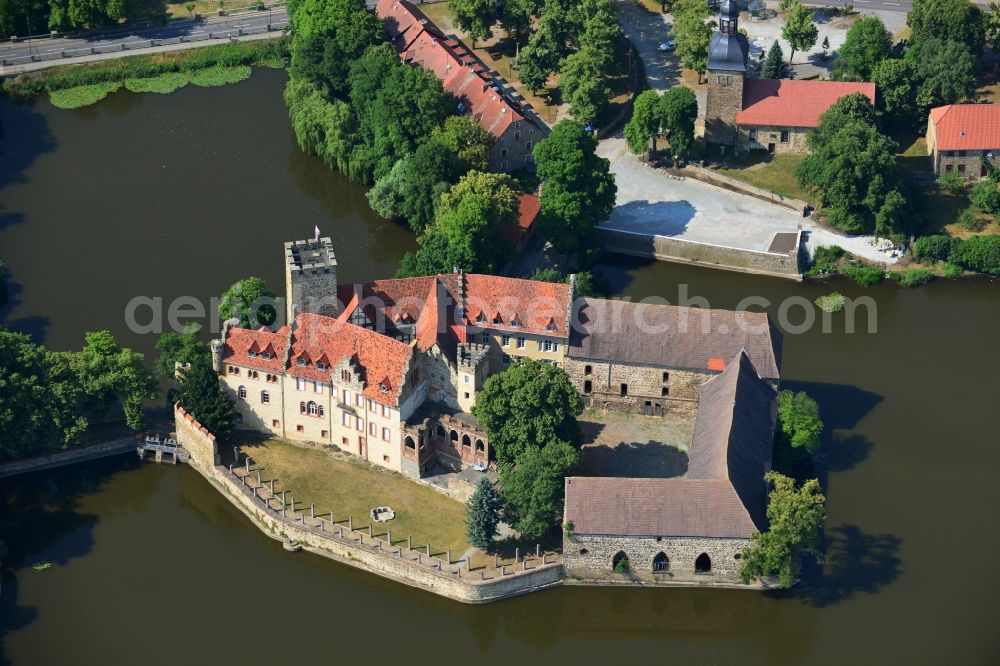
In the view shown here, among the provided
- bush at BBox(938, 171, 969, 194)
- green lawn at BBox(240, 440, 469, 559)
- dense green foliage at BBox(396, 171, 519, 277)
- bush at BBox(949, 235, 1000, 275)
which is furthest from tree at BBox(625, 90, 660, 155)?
green lawn at BBox(240, 440, 469, 559)

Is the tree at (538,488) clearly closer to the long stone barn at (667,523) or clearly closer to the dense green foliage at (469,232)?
the long stone barn at (667,523)

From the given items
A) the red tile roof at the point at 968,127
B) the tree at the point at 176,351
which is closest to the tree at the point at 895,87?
the red tile roof at the point at 968,127

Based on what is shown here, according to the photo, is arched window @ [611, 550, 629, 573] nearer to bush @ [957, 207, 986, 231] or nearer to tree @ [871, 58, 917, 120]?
bush @ [957, 207, 986, 231]

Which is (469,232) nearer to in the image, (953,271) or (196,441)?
(196,441)

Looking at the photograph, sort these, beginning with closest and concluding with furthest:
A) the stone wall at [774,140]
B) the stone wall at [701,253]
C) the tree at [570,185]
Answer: the tree at [570,185]
the stone wall at [701,253]
the stone wall at [774,140]

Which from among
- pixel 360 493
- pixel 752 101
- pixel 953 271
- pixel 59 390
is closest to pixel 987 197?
pixel 953 271

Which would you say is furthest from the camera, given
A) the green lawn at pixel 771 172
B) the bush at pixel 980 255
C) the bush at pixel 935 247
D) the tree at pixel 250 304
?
the green lawn at pixel 771 172

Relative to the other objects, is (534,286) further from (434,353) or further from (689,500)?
(689,500)

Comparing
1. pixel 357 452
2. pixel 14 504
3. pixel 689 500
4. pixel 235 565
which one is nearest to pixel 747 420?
pixel 689 500
